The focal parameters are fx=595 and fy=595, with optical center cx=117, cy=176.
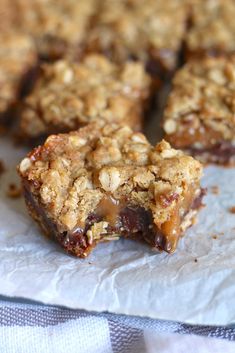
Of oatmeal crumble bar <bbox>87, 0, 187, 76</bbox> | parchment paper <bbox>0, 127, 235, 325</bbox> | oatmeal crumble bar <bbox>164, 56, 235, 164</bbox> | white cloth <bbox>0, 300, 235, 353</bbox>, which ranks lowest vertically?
white cloth <bbox>0, 300, 235, 353</bbox>

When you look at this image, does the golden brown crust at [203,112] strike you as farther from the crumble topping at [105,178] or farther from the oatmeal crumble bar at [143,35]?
the oatmeal crumble bar at [143,35]

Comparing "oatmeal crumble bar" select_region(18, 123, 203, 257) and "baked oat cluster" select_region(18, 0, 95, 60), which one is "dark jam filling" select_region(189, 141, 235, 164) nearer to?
"oatmeal crumble bar" select_region(18, 123, 203, 257)

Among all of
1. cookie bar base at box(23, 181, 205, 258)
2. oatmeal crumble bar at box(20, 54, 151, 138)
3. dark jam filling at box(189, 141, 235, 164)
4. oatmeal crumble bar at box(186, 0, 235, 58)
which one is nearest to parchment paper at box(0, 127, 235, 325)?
cookie bar base at box(23, 181, 205, 258)

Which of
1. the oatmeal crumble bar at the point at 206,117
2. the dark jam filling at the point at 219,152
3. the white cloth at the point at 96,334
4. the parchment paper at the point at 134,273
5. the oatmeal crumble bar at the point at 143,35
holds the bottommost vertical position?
the white cloth at the point at 96,334

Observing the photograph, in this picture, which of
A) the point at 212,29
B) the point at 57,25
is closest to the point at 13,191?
the point at 57,25

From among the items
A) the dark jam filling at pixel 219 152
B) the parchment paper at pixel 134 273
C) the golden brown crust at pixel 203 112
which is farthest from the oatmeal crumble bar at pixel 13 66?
the dark jam filling at pixel 219 152
